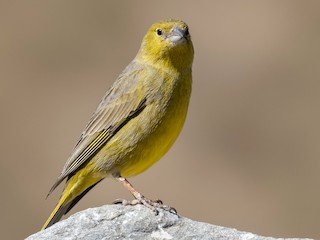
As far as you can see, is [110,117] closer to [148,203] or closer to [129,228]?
[148,203]

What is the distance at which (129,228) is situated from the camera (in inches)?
352

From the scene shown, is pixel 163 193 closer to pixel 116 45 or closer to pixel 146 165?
pixel 116 45

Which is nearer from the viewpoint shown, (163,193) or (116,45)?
(163,193)

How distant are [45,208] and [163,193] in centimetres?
171

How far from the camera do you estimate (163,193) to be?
1691 centimetres

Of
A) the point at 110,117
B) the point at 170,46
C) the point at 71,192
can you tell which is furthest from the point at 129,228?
the point at 170,46

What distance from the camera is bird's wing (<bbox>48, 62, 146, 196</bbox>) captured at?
995 centimetres

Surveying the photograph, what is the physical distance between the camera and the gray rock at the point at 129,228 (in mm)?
Result: 8820

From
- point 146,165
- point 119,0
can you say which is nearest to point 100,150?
point 146,165

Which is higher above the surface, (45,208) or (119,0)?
(119,0)

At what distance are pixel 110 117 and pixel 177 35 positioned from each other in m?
0.91

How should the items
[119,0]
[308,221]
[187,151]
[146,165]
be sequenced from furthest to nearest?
[119,0], [187,151], [308,221], [146,165]

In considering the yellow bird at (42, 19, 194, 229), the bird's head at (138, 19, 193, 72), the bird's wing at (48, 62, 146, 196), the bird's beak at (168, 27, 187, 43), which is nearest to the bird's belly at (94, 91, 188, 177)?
the yellow bird at (42, 19, 194, 229)

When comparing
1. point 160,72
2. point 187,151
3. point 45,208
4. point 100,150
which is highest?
point 160,72
